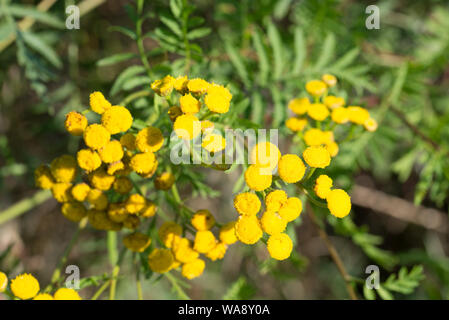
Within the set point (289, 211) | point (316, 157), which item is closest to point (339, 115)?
point (316, 157)

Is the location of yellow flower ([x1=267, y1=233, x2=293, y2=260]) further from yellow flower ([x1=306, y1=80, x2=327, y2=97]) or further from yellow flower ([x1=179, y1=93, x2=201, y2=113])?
yellow flower ([x1=306, y1=80, x2=327, y2=97])

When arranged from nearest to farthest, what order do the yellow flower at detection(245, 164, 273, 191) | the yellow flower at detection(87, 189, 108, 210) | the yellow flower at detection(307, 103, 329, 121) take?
1. the yellow flower at detection(245, 164, 273, 191)
2. the yellow flower at detection(87, 189, 108, 210)
3. the yellow flower at detection(307, 103, 329, 121)

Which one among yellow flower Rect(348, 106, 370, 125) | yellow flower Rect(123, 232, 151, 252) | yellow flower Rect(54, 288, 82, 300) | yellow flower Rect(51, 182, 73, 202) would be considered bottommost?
yellow flower Rect(54, 288, 82, 300)

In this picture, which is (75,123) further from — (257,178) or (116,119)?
(257,178)

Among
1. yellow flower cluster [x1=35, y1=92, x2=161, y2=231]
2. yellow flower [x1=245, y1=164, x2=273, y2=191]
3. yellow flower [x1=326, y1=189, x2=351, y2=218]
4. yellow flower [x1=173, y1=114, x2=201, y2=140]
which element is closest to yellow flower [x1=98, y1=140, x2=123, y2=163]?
yellow flower cluster [x1=35, y1=92, x2=161, y2=231]
